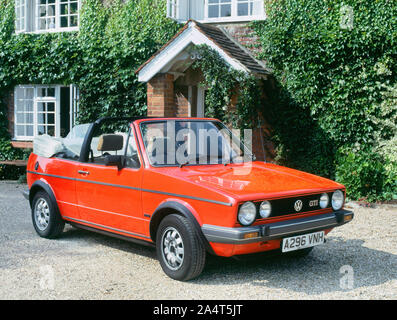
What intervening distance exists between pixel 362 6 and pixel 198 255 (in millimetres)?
8239

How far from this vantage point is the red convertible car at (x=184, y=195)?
451cm

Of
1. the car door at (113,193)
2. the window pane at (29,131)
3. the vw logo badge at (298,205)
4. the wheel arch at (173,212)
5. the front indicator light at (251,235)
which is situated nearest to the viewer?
the front indicator light at (251,235)

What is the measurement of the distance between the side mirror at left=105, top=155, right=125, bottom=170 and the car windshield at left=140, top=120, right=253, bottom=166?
36 cm

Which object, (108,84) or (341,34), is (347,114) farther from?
(108,84)

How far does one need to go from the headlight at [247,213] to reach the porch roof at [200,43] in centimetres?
658

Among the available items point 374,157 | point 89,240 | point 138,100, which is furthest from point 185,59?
point 89,240

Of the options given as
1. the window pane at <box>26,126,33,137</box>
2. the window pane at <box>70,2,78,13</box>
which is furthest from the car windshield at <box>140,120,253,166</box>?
the window pane at <box>26,126,33,137</box>

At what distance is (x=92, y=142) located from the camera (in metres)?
6.62

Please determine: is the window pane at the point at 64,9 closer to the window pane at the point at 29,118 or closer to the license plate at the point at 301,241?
the window pane at the point at 29,118

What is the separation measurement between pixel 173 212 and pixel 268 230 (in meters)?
1.03

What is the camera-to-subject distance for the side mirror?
5.46 m

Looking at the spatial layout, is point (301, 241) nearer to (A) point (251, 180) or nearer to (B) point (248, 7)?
(A) point (251, 180)

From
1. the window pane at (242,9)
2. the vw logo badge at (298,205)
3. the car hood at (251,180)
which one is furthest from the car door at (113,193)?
the window pane at (242,9)

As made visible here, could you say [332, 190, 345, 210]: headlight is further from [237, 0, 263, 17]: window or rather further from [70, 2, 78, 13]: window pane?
[70, 2, 78, 13]: window pane
